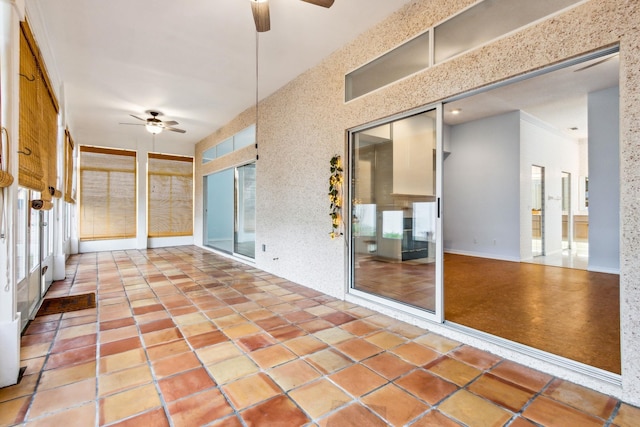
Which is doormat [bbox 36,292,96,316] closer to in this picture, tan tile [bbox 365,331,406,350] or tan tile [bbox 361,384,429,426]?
tan tile [bbox 365,331,406,350]

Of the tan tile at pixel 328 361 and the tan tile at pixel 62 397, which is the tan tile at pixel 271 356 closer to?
the tan tile at pixel 328 361

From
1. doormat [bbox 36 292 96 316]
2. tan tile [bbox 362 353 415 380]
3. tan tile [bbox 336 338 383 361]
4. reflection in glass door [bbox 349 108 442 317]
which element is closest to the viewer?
tan tile [bbox 362 353 415 380]

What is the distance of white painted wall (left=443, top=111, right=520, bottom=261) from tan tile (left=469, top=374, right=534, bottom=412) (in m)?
5.32

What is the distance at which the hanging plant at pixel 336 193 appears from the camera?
3.85 meters

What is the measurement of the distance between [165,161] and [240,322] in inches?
289

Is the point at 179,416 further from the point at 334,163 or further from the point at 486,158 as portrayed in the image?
the point at 486,158

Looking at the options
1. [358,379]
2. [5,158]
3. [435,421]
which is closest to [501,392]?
[435,421]

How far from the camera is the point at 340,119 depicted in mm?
3840

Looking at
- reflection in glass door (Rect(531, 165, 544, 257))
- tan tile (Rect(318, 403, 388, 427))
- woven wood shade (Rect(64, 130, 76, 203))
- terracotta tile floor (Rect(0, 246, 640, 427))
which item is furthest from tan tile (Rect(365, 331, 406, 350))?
reflection in glass door (Rect(531, 165, 544, 257))

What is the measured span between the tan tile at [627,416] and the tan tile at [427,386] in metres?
0.81

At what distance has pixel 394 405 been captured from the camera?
1789mm

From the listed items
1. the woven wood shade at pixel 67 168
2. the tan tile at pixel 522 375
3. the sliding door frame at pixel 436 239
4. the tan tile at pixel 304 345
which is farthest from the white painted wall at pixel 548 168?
the woven wood shade at pixel 67 168

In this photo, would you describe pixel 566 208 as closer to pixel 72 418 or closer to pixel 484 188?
pixel 484 188

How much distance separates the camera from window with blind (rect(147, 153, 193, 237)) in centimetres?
866
